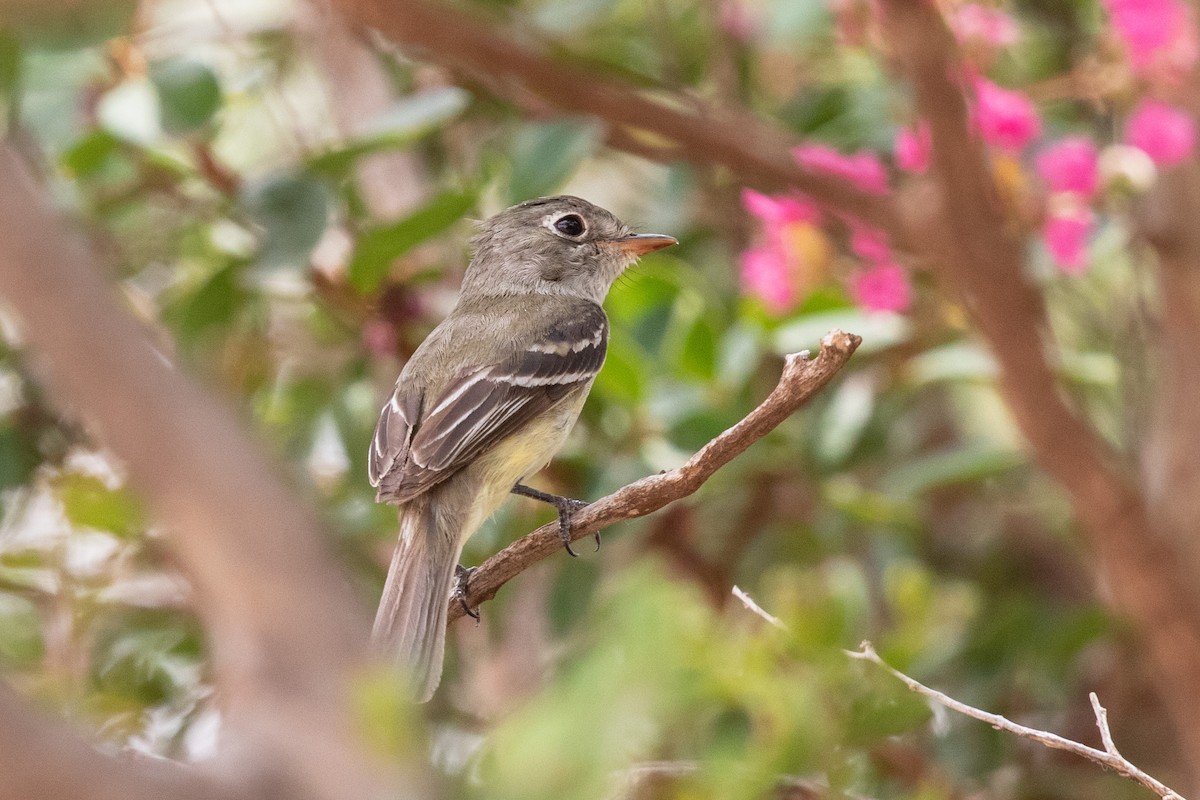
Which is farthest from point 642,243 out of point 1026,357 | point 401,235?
point 1026,357

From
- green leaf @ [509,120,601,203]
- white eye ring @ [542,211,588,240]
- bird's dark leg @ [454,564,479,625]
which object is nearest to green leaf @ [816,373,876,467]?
white eye ring @ [542,211,588,240]

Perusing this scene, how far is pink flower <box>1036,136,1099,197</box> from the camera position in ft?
13.7

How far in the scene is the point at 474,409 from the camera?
11.6ft

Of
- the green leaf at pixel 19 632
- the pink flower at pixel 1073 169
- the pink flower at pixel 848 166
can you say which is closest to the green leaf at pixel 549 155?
the pink flower at pixel 848 166

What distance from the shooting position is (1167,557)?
13.8ft

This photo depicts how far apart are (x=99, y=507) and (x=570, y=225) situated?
1.86m

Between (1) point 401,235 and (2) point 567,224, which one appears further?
(2) point 567,224

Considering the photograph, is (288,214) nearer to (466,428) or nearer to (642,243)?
(466,428)

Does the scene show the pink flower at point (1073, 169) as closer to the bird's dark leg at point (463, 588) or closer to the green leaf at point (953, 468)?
the green leaf at point (953, 468)

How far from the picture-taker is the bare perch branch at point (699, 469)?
2539mm

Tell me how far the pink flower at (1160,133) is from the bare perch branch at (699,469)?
6.58ft

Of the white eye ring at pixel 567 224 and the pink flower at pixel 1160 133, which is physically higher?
the pink flower at pixel 1160 133

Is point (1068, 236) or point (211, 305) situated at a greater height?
point (211, 305)

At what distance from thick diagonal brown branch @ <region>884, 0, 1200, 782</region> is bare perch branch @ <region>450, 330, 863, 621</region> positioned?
3.86 feet
